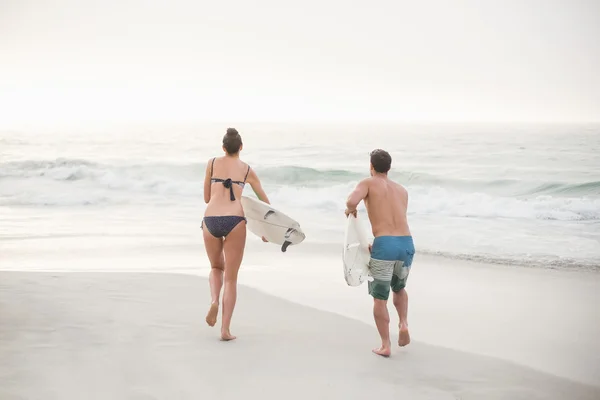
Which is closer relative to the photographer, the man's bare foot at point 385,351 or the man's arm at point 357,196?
the man's arm at point 357,196

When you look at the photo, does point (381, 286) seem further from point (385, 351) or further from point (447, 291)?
point (447, 291)

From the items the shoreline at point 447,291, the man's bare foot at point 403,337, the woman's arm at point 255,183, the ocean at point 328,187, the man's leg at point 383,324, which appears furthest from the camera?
the ocean at point 328,187

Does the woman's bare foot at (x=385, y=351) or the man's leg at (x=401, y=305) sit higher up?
the man's leg at (x=401, y=305)

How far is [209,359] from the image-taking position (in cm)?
507

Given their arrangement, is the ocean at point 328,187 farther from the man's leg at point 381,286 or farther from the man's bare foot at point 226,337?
the man's bare foot at point 226,337

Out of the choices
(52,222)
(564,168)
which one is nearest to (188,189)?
(52,222)

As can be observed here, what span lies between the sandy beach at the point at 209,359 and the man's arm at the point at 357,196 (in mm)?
1261

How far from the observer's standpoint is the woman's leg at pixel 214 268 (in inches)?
212

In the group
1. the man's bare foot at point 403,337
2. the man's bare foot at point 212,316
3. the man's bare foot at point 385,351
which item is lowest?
the man's bare foot at point 385,351

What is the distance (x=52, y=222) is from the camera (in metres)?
14.7

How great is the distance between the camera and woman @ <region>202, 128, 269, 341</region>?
5.36 m

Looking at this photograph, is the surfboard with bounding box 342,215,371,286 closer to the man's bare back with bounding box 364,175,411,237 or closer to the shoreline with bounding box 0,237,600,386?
the man's bare back with bounding box 364,175,411,237

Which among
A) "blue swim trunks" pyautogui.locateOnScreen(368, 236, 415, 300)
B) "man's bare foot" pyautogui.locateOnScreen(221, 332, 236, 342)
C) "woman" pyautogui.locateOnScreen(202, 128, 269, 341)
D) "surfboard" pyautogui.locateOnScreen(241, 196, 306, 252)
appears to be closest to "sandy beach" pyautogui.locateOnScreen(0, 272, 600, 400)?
"man's bare foot" pyautogui.locateOnScreen(221, 332, 236, 342)

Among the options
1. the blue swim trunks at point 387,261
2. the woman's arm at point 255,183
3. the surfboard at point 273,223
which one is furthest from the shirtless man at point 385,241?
the woman's arm at point 255,183
